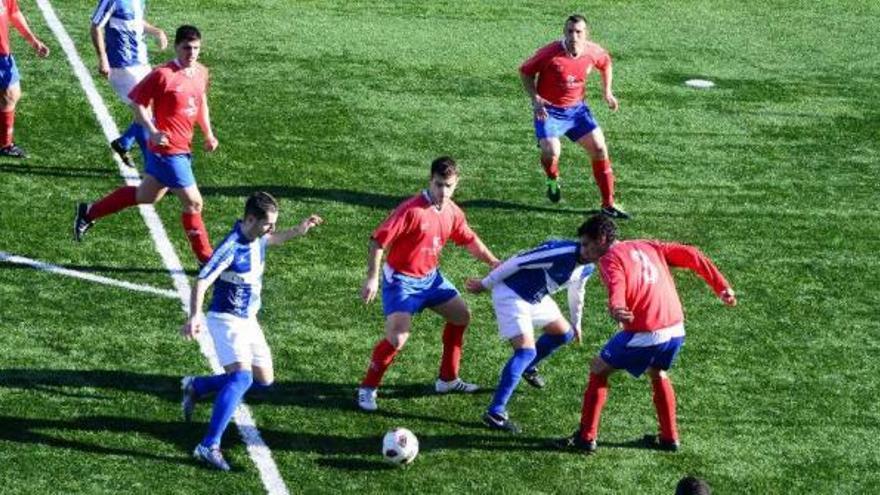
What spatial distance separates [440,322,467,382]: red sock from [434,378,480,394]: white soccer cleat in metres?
0.04

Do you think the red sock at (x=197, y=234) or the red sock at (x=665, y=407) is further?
the red sock at (x=197, y=234)

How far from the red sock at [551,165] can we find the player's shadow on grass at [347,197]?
0.36 m

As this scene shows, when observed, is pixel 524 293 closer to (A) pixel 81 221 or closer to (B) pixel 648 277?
(B) pixel 648 277

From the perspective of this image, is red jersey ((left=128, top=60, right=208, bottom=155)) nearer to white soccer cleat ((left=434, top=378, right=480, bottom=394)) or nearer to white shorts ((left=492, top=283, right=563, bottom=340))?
white soccer cleat ((left=434, top=378, right=480, bottom=394))

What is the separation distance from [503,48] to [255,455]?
12067mm

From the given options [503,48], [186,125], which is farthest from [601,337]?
[503,48]

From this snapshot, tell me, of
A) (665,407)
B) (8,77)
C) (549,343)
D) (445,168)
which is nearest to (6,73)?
(8,77)

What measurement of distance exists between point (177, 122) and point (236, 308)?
11.2 feet

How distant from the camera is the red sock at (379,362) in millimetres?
12477

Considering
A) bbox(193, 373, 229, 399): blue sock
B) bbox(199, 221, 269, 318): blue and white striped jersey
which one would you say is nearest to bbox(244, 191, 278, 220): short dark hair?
bbox(199, 221, 269, 318): blue and white striped jersey

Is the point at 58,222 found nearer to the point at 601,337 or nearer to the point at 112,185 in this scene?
the point at 112,185

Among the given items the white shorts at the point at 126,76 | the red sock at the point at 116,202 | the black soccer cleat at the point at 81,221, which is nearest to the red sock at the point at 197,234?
the red sock at the point at 116,202

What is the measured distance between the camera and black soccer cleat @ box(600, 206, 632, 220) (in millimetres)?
17172

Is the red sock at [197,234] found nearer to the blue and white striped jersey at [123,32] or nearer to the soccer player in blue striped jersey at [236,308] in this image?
the soccer player in blue striped jersey at [236,308]
